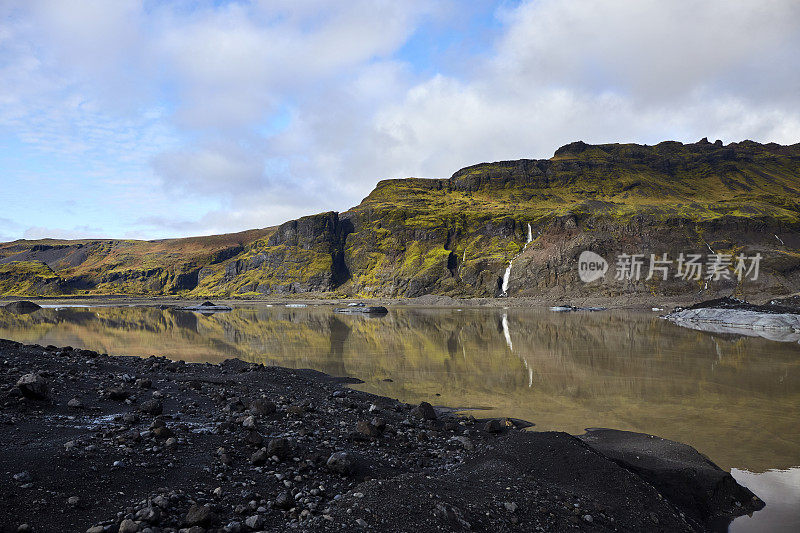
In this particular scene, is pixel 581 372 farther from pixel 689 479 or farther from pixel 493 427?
pixel 689 479

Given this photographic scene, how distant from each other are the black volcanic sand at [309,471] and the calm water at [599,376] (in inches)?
65.6

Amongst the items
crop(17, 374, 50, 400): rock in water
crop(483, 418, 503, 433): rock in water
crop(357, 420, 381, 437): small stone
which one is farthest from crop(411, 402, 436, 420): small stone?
crop(17, 374, 50, 400): rock in water

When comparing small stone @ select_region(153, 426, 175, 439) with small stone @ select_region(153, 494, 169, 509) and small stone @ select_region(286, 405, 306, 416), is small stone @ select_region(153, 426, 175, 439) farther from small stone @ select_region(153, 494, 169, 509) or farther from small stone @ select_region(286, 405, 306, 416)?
small stone @ select_region(286, 405, 306, 416)

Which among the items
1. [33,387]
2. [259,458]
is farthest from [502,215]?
[259,458]

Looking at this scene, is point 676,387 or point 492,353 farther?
point 492,353

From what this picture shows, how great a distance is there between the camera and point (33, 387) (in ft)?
32.2

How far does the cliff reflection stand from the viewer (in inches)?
525

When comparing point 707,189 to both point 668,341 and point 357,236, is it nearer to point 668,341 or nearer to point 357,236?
point 357,236

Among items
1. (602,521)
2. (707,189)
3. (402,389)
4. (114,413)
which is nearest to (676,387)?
(402,389)

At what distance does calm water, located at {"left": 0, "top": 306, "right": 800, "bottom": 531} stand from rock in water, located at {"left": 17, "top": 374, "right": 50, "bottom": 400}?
34.8 feet

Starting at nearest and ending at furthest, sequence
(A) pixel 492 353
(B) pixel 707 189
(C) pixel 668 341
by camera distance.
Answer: (A) pixel 492 353
(C) pixel 668 341
(B) pixel 707 189

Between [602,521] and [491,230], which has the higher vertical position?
[491,230]

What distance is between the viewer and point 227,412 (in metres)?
11.2

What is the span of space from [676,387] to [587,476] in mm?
13117
